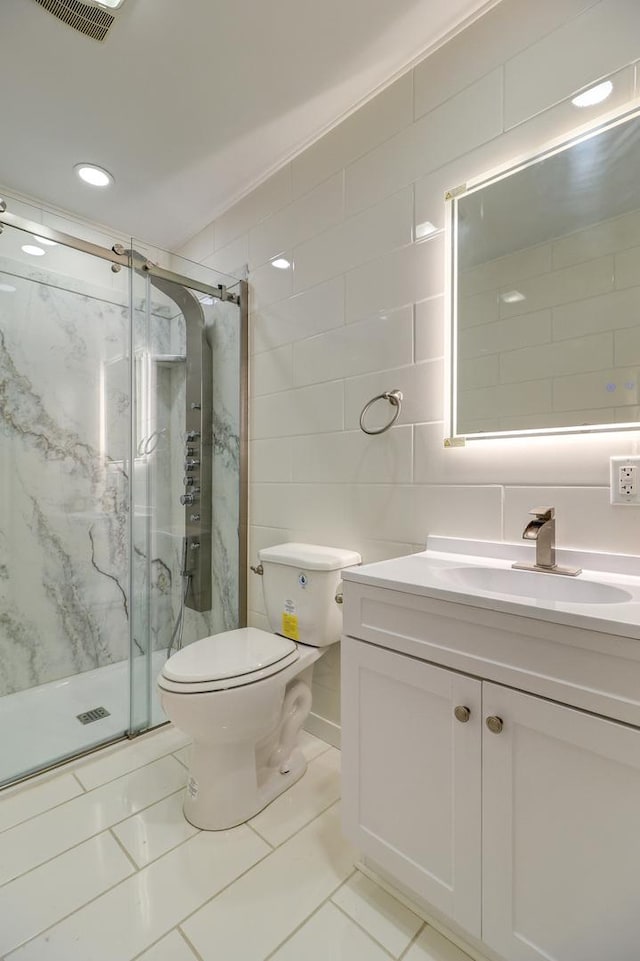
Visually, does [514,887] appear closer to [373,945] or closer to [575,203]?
[373,945]

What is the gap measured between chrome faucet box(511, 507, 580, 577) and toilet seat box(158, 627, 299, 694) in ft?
2.50

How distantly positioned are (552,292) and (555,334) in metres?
0.11

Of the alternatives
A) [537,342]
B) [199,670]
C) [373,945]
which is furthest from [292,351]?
[373,945]

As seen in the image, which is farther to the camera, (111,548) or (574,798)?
(111,548)

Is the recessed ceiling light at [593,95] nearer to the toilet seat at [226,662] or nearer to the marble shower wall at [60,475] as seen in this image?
the toilet seat at [226,662]

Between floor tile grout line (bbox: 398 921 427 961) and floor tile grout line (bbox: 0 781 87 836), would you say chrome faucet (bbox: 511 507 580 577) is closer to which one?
floor tile grout line (bbox: 398 921 427 961)

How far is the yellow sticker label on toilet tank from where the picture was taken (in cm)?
154

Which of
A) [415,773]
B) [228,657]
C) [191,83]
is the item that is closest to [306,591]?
[228,657]

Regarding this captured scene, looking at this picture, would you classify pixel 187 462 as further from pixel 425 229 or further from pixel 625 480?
pixel 625 480

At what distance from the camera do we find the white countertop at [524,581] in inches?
28.9

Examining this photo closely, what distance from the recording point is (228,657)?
134 cm

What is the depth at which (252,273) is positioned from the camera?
Answer: 2.01m

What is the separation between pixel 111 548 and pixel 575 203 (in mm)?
2376

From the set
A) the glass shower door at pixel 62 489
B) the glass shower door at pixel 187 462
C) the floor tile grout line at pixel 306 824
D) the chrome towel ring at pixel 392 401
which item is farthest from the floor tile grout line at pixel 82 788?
the chrome towel ring at pixel 392 401
